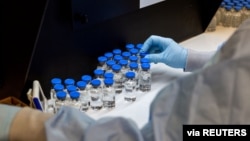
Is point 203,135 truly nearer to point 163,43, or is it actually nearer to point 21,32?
point 21,32

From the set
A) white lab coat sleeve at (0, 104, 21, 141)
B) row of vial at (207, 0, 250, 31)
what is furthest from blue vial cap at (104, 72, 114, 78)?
row of vial at (207, 0, 250, 31)

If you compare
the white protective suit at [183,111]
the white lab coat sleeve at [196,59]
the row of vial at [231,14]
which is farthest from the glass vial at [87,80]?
the row of vial at [231,14]

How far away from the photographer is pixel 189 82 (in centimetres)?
62

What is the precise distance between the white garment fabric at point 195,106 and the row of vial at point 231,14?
1427 mm

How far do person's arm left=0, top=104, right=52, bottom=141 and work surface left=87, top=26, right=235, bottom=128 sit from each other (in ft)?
1.56

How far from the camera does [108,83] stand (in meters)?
1.27

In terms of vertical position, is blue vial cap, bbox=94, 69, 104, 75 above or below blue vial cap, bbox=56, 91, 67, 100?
above

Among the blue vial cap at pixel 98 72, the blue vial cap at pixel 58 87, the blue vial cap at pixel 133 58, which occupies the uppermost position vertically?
the blue vial cap at pixel 133 58

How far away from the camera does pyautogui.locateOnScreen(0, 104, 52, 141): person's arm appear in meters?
0.73

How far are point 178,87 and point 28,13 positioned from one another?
2.01 ft

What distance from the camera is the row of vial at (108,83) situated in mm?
1226

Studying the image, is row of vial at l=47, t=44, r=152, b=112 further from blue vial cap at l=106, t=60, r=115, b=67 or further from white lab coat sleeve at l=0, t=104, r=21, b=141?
white lab coat sleeve at l=0, t=104, r=21, b=141

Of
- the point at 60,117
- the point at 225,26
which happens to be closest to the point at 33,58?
the point at 60,117

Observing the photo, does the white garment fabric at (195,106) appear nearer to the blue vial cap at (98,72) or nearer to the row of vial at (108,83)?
the row of vial at (108,83)
